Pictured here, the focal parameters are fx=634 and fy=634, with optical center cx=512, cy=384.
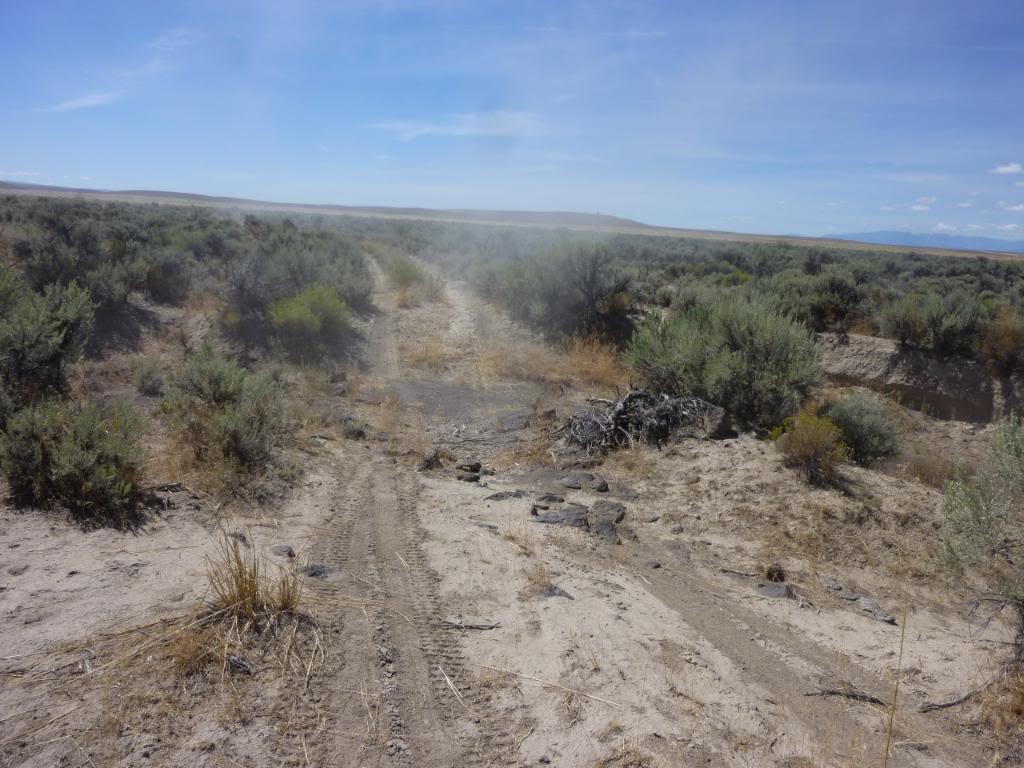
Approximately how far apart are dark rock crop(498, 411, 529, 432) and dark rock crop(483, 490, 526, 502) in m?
3.03

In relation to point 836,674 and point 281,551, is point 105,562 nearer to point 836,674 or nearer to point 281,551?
point 281,551

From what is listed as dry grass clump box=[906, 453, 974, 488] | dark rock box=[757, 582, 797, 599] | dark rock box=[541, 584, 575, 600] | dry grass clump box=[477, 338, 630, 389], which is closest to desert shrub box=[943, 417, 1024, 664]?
dark rock box=[757, 582, 797, 599]

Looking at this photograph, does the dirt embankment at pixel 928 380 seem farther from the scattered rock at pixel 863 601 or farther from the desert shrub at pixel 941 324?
the scattered rock at pixel 863 601

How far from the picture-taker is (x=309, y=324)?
1469 cm

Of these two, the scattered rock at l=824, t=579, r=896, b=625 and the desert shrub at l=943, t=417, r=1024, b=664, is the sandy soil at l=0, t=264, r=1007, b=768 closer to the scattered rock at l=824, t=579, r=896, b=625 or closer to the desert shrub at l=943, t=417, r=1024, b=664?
the scattered rock at l=824, t=579, r=896, b=625

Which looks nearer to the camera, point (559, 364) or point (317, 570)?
point (317, 570)

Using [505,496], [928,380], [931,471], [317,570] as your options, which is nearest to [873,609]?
[505,496]

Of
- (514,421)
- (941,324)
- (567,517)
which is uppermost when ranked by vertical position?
(941,324)

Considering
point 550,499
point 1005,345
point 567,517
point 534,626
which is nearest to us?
point 534,626

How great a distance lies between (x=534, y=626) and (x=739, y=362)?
6.49 m

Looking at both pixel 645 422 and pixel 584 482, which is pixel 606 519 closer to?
pixel 584 482

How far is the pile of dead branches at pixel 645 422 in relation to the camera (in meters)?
8.95

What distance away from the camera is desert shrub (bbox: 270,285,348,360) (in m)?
14.7

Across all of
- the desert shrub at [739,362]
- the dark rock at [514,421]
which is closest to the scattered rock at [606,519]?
the desert shrub at [739,362]
